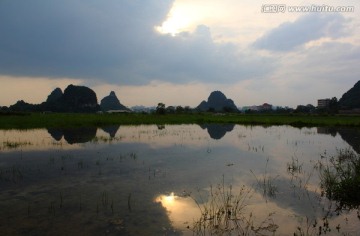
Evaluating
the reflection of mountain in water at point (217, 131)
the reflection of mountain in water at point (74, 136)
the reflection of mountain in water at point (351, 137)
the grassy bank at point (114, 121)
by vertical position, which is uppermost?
the grassy bank at point (114, 121)

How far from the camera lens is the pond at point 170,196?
5.89 meters

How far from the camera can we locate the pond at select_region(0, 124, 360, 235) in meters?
5.89

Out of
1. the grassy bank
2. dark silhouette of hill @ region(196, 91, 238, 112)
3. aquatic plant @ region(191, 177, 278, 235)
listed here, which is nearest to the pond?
aquatic plant @ region(191, 177, 278, 235)

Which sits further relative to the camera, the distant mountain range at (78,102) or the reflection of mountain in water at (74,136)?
the distant mountain range at (78,102)

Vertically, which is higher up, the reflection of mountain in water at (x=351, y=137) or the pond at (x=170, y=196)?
the reflection of mountain in water at (x=351, y=137)

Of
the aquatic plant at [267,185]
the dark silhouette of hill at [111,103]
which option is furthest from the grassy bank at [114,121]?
the dark silhouette of hill at [111,103]

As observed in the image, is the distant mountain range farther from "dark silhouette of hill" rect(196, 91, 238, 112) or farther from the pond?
the pond

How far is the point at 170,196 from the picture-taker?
310 inches

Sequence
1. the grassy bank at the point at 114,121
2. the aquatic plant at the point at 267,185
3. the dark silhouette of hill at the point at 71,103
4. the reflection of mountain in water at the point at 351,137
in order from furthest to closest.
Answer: the dark silhouette of hill at the point at 71,103 < the grassy bank at the point at 114,121 < the reflection of mountain in water at the point at 351,137 < the aquatic plant at the point at 267,185

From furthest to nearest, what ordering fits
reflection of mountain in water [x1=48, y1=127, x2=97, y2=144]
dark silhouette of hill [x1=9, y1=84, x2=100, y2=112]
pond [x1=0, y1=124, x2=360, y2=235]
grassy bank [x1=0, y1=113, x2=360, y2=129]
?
dark silhouette of hill [x1=9, y1=84, x2=100, y2=112] → grassy bank [x1=0, y1=113, x2=360, y2=129] → reflection of mountain in water [x1=48, y1=127, x2=97, y2=144] → pond [x1=0, y1=124, x2=360, y2=235]

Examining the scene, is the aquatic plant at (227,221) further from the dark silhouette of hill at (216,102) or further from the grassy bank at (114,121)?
the dark silhouette of hill at (216,102)

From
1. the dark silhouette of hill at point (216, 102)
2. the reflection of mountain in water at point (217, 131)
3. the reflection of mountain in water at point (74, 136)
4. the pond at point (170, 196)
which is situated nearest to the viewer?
the pond at point (170, 196)

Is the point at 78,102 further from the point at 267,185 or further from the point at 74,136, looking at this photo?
the point at 267,185

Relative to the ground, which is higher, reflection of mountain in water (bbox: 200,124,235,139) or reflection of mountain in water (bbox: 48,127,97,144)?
reflection of mountain in water (bbox: 48,127,97,144)
